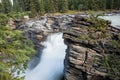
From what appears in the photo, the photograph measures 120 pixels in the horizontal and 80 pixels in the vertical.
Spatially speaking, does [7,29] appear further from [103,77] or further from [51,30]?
[51,30]

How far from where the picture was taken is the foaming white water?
33.3 meters

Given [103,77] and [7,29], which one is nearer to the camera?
[7,29]

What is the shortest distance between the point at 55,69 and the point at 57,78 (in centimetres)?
249

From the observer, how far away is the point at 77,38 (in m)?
25.5

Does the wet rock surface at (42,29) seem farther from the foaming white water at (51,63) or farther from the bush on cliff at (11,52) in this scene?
the bush on cliff at (11,52)

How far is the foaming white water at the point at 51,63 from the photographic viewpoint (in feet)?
109

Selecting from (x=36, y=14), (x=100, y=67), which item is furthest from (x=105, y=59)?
(x=36, y=14)

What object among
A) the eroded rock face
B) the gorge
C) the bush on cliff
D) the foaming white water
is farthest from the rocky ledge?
the eroded rock face

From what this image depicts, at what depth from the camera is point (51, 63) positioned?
36.1 metres

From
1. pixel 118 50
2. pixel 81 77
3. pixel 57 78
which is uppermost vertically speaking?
pixel 118 50

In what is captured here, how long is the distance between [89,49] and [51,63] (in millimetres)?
12365

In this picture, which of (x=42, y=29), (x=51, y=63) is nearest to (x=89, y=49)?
(x=51, y=63)

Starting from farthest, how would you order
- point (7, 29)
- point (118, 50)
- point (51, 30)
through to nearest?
1. point (51, 30)
2. point (118, 50)
3. point (7, 29)

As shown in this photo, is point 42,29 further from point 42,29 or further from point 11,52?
point 11,52
